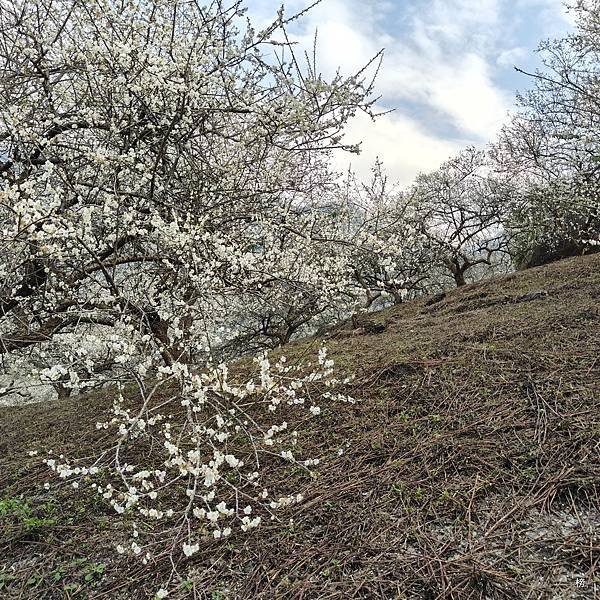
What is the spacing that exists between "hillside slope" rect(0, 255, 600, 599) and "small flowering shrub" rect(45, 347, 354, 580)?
166 millimetres

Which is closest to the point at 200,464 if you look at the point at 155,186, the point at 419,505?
the point at 419,505

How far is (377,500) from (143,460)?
5.99 ft

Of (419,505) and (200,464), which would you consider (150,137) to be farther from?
(419,505)

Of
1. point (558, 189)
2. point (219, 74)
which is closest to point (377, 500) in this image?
point (219, 74)

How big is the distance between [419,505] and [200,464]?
1.35 m

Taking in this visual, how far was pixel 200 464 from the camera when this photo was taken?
3.00 metres

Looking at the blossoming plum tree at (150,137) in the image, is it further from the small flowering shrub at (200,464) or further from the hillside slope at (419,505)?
the hillside slope at (419,505)

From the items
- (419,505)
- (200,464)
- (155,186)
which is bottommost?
(419,505)

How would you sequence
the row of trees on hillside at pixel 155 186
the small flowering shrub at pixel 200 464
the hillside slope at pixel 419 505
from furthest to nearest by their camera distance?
the row of trees on hillside at pixel 155 186 < the small flowering shrub at pixel 200 464 < the hillside slope at pixel 419 505

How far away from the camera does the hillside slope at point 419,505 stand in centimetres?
213

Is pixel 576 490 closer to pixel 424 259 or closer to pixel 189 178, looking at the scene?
pixel 189 178

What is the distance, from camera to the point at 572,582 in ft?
6.38

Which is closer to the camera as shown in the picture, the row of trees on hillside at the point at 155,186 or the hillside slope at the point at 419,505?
the hillside slope at the point at 419,505

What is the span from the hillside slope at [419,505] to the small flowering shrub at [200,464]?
17 cm
